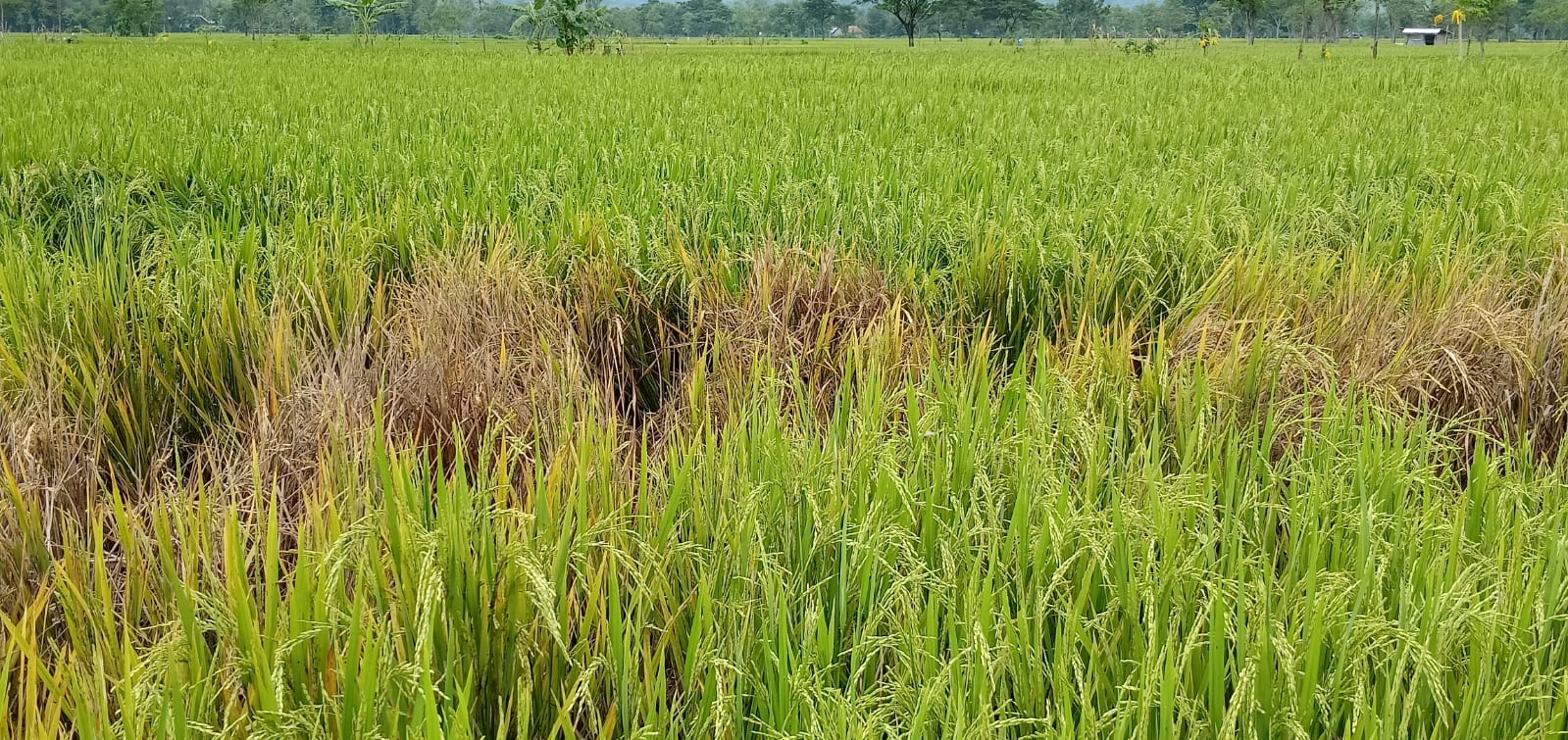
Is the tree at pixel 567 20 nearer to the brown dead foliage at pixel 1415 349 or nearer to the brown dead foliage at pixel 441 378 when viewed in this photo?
the brown dead foliage at pixel 441 378

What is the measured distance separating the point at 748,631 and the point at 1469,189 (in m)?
3.22

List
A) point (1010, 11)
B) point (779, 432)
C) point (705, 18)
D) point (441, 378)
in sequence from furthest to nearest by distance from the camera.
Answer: point (705, 18), point (1010, 11), point (441, 378), point (779, 432)

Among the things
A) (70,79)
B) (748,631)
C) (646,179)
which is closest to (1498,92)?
(646,179)

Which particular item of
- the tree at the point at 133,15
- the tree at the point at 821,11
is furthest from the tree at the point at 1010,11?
the tree at the point at 133,15

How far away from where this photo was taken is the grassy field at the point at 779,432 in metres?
0.87

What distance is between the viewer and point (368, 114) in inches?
184

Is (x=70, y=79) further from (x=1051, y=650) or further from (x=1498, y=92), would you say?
(x=1498, y=92)

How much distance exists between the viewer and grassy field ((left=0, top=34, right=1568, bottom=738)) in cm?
87

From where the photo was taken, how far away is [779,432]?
1285 mm

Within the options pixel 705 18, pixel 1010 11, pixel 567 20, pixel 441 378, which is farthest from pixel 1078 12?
pixel 441 378

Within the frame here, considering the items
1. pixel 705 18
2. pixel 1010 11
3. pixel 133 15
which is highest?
pixel 705 18

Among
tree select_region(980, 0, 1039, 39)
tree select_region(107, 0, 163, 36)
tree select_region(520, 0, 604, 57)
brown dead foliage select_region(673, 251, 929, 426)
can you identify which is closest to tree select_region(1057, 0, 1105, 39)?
tree select_region(980, 0, 1039, 39)

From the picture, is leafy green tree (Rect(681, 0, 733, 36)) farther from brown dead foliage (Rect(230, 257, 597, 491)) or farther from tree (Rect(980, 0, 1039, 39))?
brown dead foliage (Rect(230, 257, 597, 491))

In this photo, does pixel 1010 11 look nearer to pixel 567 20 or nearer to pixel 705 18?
pixel 705 18
